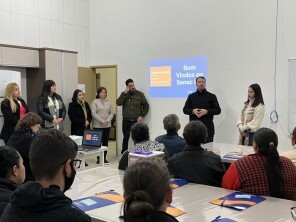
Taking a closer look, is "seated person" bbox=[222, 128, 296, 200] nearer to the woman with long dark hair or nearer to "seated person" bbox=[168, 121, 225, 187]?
"seated person" bbox=[168, 121, 225, 187]

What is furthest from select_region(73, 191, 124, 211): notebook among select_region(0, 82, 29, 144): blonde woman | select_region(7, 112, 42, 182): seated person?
select_region(0, 82, 29, 144): blonde woman

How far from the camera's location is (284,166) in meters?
2.28

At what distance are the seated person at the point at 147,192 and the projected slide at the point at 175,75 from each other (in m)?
4.68

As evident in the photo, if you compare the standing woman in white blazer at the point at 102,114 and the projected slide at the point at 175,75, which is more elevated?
the projected slide at the point at 175,75

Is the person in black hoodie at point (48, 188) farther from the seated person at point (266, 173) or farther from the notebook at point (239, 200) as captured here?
the seated person at point (266, 173)

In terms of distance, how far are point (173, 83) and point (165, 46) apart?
707 mm

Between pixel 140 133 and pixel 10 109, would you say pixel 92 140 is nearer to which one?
pixel 140 133

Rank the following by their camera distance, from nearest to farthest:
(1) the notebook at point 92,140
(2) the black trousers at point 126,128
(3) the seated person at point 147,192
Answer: (3) the seated person at point 147,192
(1) the notebook at point 92,140
(2) the black trousers at point 126,128

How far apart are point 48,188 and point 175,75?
5.07m

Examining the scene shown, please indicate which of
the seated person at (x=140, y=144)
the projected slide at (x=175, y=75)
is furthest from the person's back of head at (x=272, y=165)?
the projected slide at (x=175, y=75)

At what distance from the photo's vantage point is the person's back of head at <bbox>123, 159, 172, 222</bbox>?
120 centimetres

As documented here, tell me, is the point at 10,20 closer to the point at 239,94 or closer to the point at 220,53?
the point at 220,53

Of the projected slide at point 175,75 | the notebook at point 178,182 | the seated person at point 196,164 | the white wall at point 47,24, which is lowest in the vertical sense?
the notebook at point 178,182

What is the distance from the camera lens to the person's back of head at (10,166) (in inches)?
78.2
